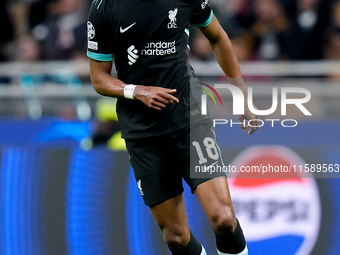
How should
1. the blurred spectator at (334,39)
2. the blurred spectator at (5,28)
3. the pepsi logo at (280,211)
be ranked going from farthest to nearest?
the blurred spectator at (5,28)
the blurred spectator at (334,39)
the pepsi logo at (280,211)

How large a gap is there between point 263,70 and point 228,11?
1527 millimetres

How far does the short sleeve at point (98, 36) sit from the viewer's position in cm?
409

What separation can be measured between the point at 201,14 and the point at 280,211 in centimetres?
184

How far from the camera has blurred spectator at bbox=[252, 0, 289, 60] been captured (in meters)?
8.56

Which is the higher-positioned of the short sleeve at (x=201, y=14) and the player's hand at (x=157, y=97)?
the short sleeve at (x=201, y=14)

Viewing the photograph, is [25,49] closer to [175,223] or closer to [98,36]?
[98,36]

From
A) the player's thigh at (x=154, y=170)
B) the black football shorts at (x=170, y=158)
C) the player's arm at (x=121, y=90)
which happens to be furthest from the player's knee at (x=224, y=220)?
the player's arm at (x=121, y=90)

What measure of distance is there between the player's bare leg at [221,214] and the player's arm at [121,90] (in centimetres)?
65

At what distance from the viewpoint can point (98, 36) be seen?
4.15 meters

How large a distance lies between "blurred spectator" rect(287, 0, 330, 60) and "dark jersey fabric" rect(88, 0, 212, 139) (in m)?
4.38

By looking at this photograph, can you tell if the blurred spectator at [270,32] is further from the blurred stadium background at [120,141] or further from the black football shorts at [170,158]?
the black football shorts at [170,158]

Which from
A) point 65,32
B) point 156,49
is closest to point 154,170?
point 156,49

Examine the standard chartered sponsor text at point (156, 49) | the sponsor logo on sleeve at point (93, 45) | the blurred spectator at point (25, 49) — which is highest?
the blurred spectator at point (25, 49)

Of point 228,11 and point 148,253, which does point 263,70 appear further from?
point 148,253
